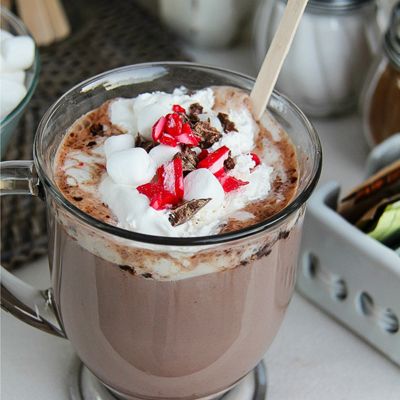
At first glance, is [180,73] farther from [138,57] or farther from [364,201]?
[138,57]

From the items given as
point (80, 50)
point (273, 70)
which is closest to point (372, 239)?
point (273, 70)

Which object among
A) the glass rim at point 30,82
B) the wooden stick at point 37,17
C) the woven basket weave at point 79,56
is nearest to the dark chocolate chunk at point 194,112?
the glass rim at point 30,82

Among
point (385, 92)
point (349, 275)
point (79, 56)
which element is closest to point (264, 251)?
point (349, 275)

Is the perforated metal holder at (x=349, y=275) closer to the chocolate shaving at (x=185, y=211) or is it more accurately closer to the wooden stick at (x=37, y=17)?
the chocolate shaving at (x=185, y=211)

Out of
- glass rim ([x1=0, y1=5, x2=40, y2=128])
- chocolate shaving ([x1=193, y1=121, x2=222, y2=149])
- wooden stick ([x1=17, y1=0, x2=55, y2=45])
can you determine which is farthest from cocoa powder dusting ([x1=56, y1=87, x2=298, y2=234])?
wooden stick ([x1=17, y1=0, x2=55, y2=45])

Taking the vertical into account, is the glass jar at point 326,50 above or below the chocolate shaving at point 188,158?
below

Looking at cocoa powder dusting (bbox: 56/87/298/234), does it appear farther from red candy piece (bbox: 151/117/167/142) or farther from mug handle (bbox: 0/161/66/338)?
mug handle (bbox: 0/161/66/338)

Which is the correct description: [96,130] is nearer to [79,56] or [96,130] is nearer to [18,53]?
[18,53]
